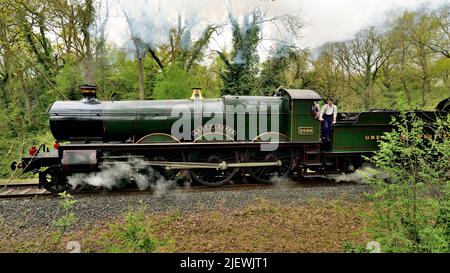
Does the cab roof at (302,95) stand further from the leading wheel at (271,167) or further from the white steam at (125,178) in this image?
the white steam at (125,178)

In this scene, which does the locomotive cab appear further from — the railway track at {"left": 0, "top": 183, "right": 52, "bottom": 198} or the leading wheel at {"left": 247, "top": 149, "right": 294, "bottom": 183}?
the railway track at {"left": 0, "top": 183, "right": 52, "bottom": 198}

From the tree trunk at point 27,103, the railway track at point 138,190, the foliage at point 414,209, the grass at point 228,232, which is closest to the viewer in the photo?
the foliage at point 414,209

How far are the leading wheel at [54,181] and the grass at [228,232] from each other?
247cm

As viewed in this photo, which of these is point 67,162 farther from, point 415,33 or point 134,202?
point 415,33

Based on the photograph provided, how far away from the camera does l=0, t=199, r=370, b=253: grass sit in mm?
4637

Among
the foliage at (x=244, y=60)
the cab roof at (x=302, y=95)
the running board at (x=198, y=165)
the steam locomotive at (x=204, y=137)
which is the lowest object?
the running board at (x=198, y=165)

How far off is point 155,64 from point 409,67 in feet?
60.7

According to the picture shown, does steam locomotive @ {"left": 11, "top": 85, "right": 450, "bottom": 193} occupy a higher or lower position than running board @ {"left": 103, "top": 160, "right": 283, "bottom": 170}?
higher

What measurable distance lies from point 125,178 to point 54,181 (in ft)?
5.81

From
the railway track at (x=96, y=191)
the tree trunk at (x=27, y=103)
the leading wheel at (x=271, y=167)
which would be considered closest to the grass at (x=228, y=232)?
the railway track at (x=96, y=191)

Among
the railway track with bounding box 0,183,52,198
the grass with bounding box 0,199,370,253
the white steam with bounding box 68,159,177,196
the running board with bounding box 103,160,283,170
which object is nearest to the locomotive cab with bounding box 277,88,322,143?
the running board with bounding box 103,160,283,170

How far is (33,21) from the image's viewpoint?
18328mm

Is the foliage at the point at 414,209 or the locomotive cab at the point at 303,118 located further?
the locomotive cab at the point at 303,118

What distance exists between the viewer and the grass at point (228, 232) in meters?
4.64
